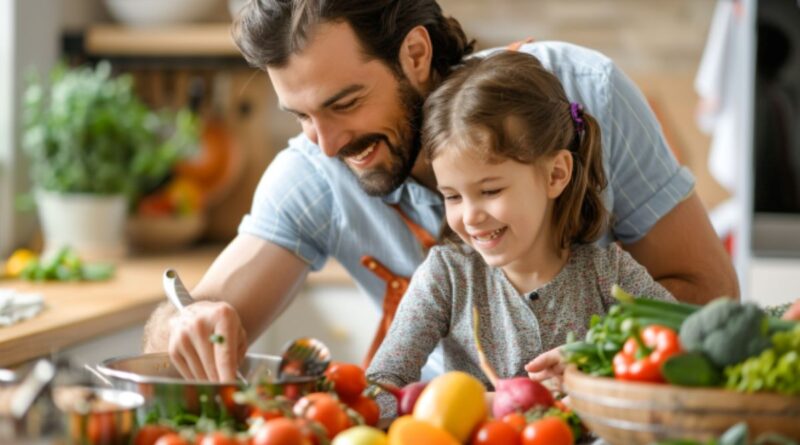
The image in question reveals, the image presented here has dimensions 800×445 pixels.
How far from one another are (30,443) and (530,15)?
3188mm

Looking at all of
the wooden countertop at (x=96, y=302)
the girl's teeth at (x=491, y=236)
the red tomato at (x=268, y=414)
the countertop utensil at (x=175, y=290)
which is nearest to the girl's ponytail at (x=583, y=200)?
the girl's teeth at (x=491, y=236)

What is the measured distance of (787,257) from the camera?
3430 mm

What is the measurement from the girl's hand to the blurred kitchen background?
6.12 ft

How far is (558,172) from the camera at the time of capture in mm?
1787

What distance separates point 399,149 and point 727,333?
34.6 inches

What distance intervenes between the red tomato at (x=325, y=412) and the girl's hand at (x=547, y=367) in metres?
0.32

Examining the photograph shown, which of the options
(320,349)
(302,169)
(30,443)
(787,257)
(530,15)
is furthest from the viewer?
(530,15)

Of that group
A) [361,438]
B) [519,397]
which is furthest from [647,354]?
[361,438]

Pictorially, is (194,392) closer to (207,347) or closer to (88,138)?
(207,347)

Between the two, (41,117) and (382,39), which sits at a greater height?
(382,39)

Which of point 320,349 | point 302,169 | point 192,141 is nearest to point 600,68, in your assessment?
point 302,169

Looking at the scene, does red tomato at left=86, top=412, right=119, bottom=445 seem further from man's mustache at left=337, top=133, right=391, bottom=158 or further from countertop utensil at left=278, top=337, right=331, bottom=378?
man's mustache at left=337, top=133, right=391, bottom=158

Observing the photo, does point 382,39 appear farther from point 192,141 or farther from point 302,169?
point 192,141

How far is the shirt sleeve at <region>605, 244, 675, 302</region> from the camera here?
70.3 inches
